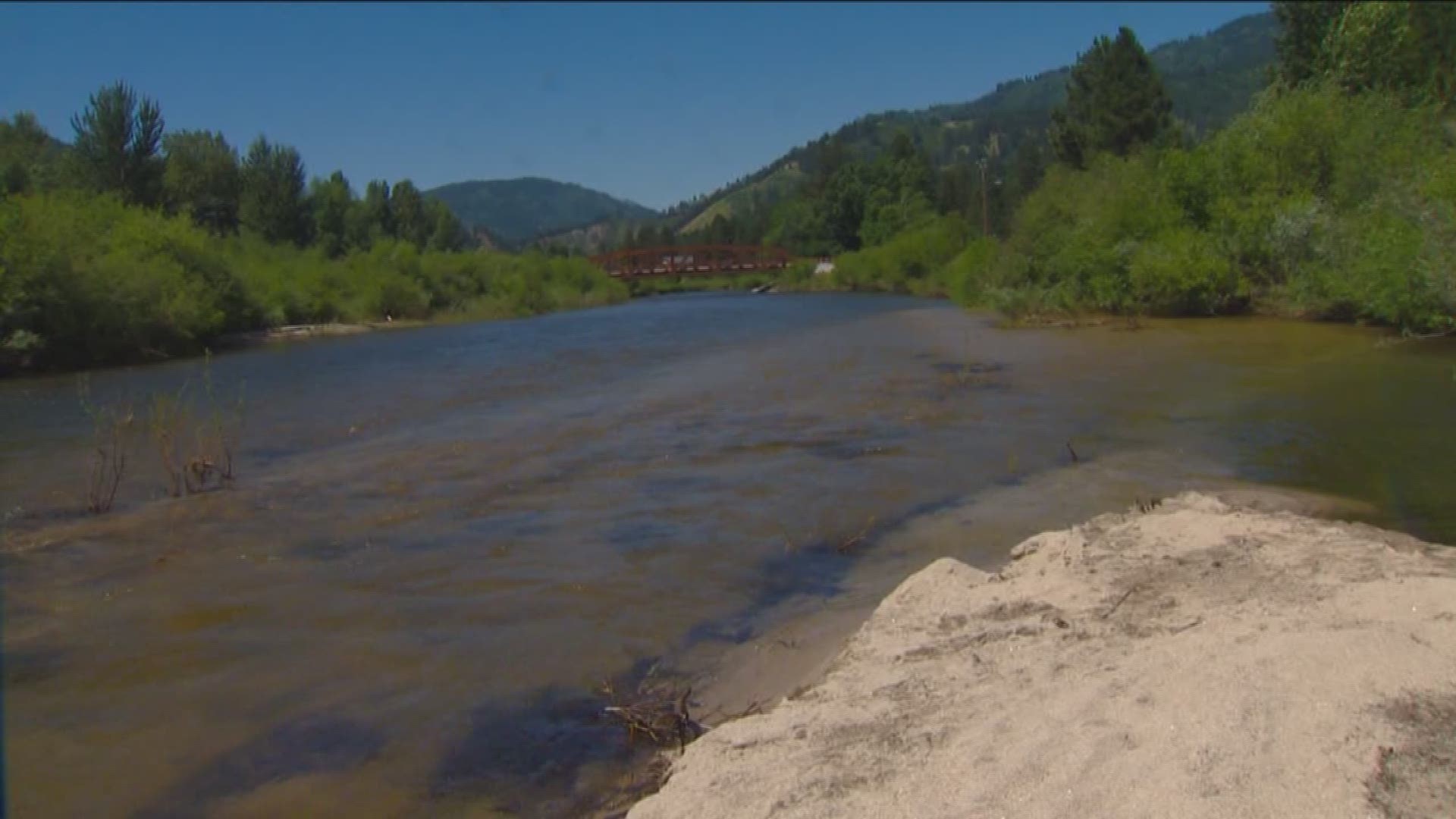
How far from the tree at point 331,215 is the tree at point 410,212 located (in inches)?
410

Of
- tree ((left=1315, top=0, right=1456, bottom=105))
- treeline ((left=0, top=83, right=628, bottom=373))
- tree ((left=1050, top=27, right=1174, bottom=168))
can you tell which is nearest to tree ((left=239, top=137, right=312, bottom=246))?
treeline ((left=0, top=83, right=628, bottom=373))

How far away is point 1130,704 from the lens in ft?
15.0

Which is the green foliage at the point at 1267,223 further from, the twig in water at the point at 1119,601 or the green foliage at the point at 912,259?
the green foliage at the point at 912,259

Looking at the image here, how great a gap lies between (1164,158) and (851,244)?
92.0m

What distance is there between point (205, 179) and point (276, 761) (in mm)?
79900

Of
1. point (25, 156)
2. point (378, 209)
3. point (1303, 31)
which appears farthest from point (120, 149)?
point (1303, 31)

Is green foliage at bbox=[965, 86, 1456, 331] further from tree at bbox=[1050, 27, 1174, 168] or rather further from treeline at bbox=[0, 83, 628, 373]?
treeline at bbox=[0, 83, 628, 373]

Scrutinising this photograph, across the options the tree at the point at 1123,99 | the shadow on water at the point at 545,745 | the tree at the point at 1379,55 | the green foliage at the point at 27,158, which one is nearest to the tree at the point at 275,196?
the green foliage at the point at 27,158

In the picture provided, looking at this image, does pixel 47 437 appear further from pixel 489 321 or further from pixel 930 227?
pixel 930 227

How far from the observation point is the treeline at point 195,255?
32.4 m

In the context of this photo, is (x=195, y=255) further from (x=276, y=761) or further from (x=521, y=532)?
(x=276, y=761)

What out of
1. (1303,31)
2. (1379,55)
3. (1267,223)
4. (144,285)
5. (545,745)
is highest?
(1303,31)

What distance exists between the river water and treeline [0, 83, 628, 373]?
12.5m

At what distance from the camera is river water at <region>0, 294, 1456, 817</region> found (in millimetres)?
5840
